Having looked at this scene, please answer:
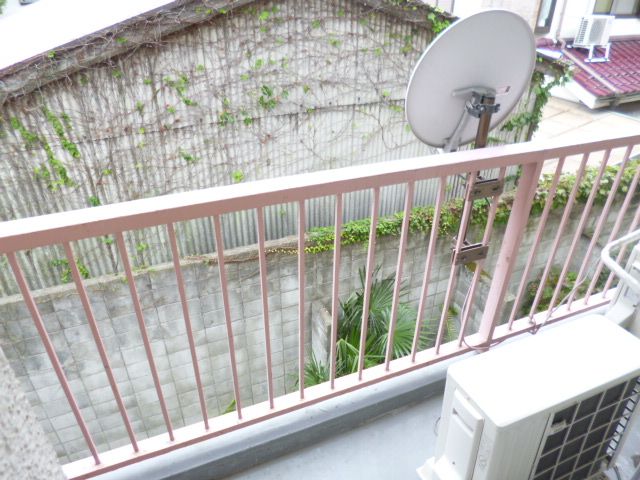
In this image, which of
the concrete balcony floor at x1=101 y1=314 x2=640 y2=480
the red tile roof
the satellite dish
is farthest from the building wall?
the red tile roof

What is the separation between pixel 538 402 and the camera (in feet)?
3.71

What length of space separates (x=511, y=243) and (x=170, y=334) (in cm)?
329

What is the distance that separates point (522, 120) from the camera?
525cm

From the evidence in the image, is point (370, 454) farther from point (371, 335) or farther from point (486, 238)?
point (371, 335)

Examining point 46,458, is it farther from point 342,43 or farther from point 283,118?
point 342,43

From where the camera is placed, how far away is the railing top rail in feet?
3.32

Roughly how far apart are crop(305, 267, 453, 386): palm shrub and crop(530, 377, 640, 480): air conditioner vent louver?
1.66 meters

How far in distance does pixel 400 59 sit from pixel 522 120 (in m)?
1.77

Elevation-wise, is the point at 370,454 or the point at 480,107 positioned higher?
the point at 480,107

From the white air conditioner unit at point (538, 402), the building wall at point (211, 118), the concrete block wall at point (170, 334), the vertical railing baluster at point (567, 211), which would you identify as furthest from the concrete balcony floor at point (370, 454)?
the building wall at point (211, 118)

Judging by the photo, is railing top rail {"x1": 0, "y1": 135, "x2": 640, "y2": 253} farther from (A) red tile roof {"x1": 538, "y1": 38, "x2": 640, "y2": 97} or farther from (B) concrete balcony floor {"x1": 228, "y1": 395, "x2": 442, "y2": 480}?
(A) red tile roof {"x1": 538, "y1": 38, "x2": 640, "y2": 97}

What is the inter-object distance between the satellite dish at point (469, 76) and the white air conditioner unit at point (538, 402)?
817mm

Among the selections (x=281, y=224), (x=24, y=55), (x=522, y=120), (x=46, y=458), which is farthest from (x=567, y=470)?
(x=522, y=120)

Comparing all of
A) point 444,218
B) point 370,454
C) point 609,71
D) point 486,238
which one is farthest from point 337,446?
point 609,71
